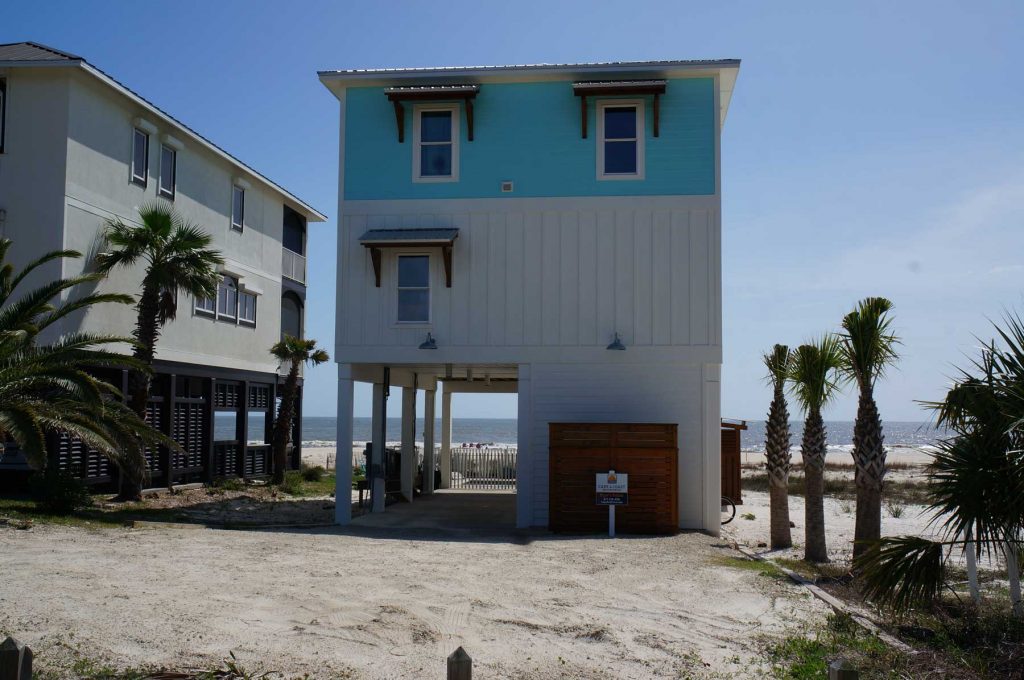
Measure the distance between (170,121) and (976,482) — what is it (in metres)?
20.9

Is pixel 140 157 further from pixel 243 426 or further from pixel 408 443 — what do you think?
pixel 408 443

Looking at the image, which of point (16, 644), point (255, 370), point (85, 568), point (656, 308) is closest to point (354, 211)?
point (656, 308)

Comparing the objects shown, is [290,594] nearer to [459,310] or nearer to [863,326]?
[863,326]

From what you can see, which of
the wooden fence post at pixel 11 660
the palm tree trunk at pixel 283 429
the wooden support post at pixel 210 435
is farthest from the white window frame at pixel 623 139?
the wooden fence post at pixel 11 660

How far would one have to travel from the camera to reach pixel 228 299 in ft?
88.3

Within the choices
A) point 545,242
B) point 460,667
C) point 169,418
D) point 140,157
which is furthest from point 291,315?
point 460,667

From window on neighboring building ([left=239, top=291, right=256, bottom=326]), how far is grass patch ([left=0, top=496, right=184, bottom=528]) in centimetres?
962

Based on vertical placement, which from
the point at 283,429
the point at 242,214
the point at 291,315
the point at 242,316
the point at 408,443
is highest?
the point at 242,214

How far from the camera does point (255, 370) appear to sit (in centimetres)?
2881

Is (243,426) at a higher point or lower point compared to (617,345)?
lower

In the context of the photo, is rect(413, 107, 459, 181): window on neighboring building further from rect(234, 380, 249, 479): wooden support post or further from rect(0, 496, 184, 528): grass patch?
rect(234, 380, 249, 479): wooden support post

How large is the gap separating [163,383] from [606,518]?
12.7 metres

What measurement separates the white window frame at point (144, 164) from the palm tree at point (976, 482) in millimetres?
19085

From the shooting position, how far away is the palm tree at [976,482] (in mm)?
6762
